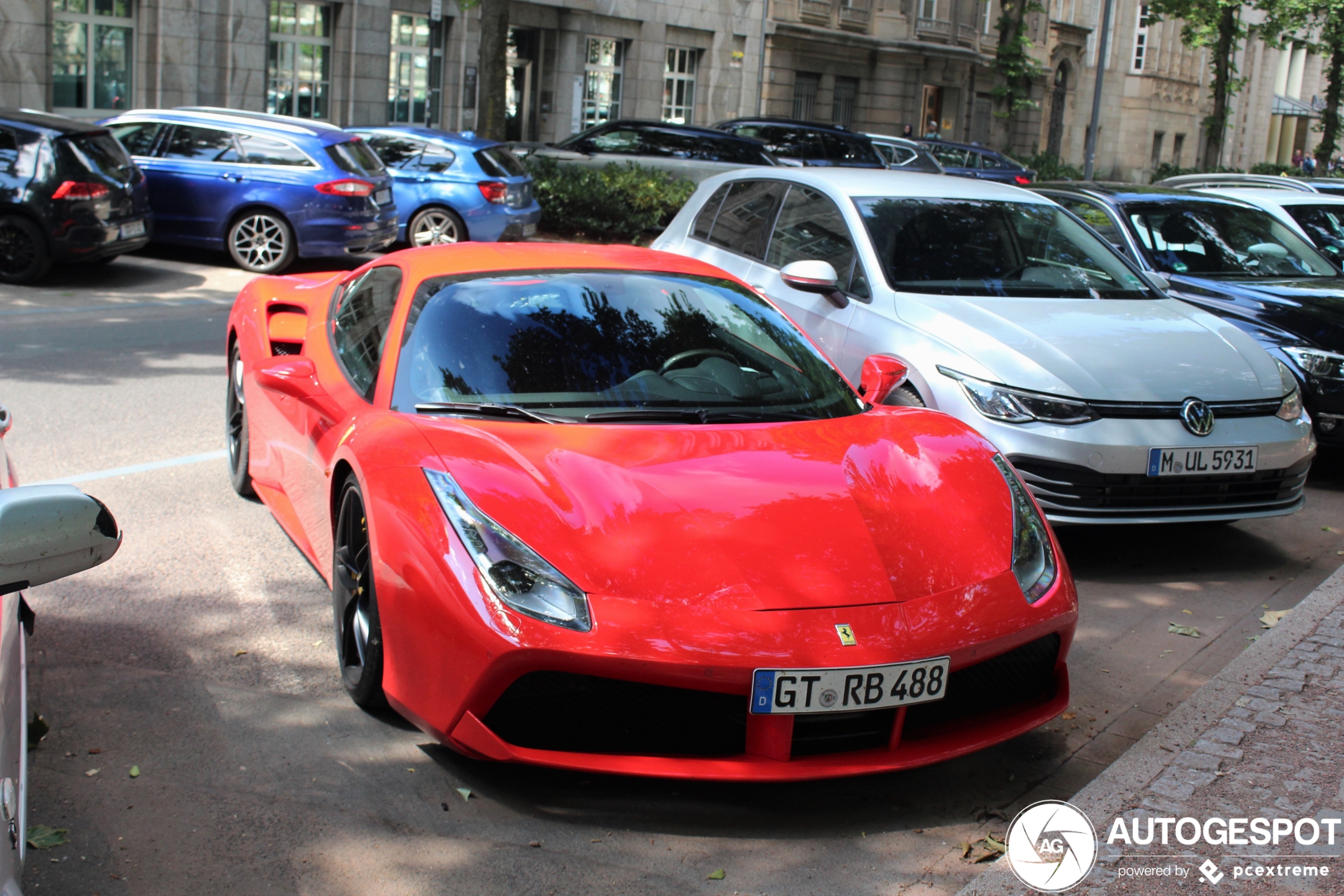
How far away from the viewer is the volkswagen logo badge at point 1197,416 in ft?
18.0

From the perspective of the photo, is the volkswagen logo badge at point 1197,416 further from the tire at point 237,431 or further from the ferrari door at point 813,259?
the tire at point 237,431

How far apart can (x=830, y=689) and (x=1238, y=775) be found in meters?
1.25

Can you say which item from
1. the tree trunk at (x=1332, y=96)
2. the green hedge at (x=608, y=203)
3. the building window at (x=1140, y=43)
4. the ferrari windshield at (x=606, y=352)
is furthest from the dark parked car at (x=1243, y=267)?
the building window at (x=1140, y=43)

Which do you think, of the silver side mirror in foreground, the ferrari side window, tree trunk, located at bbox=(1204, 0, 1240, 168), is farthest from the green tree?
the silver side mirror in foreground

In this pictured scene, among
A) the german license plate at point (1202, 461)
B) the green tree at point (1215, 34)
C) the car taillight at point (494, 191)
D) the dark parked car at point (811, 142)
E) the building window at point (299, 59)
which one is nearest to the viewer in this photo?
the german license plate at point (1202, 461)

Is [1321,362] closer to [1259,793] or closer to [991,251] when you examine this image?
[991,251]

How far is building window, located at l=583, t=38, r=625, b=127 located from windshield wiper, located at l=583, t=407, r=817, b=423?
2816cm

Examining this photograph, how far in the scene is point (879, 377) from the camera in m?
4.74

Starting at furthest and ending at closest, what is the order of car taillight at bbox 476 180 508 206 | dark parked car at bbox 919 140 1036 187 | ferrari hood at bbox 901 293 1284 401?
dark parked car at bbox 919 140 1036 187 → car taillight at bbox 476 180 508 206 → ferrari hood at bbox 901 293 1284 401

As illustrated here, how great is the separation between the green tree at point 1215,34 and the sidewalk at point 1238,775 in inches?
1256

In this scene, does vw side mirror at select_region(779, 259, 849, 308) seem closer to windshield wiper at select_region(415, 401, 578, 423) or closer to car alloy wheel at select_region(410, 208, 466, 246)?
windshield wiper at select_region(415, 401, 578, 423)

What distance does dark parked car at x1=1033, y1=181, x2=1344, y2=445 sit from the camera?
7469 mm

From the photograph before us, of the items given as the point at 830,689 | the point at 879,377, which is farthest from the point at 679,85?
the point at 830,689

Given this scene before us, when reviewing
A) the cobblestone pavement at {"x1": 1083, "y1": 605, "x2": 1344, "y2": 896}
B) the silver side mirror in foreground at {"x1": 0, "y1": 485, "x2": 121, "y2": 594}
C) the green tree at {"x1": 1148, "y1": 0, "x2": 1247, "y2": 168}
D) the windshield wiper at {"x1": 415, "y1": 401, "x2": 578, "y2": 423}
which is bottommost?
the cobblestone pavement at {"x1": 1083, "y1": 605, "x2": 1344, "y2": 896}
